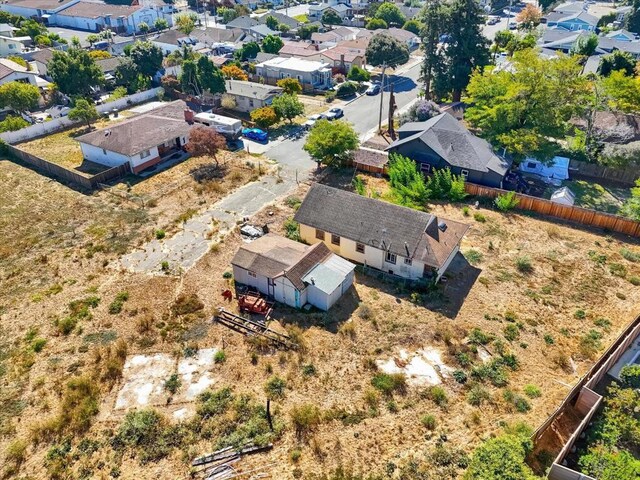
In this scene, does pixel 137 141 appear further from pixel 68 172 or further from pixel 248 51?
pixel 248 51

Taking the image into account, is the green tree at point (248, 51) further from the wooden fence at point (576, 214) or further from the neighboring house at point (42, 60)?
the wooden fence at point (576, 214)

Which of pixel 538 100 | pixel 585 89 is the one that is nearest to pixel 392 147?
pixel 538 100

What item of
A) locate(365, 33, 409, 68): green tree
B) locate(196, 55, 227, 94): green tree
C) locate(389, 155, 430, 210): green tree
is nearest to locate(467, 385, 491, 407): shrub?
locate(389, 155, 430, 210): green tree

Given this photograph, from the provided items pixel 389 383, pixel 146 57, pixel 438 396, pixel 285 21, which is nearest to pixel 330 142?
pixel 389 383

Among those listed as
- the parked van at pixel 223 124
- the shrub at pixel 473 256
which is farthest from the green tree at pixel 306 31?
the shrub at pixel 473 256

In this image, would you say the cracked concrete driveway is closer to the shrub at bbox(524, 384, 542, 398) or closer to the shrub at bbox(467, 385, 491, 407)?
the shrub at bbox(467, 385, 491, 407)
